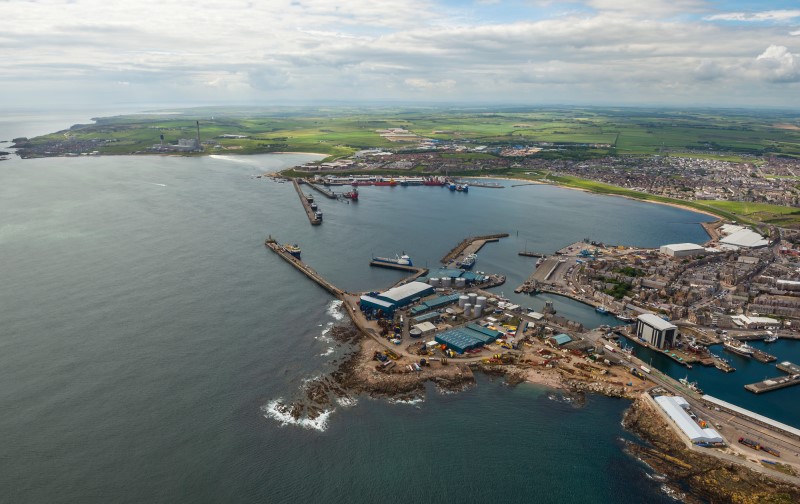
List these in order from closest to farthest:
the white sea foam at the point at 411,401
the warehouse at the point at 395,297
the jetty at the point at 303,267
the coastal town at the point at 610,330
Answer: the coastal town at the point at 610,330
the white sea foam at the point at 411,401
the warehouse at the point at 395,297
the jetty at the point at 303,267

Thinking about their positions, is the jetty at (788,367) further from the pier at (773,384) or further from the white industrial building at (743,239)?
the white industrial building at (743,239)

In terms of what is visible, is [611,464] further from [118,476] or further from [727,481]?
[118,476]

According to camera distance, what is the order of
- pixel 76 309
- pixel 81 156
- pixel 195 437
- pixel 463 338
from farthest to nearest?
pixel 81 156
pixel 76 309
pixel 463 338
pixel 195 437

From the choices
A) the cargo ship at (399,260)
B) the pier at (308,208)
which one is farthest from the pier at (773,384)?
the pier at (308,208)

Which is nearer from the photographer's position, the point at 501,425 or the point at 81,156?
the point at 501,425

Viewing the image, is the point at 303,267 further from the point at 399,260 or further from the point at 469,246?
the point at 469,246

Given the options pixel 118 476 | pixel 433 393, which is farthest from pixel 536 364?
pixel 118 476

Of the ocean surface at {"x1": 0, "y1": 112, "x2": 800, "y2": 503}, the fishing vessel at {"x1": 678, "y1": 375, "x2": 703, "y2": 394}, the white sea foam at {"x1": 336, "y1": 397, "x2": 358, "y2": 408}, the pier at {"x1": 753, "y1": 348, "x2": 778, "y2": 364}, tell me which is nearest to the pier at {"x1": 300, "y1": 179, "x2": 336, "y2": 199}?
the ocean surface at {"x1": 0, "y1": 112, "x2": 800, "y2": 503}

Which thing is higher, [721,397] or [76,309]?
[76,309]
